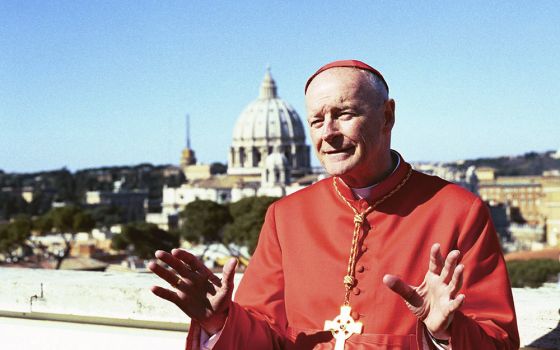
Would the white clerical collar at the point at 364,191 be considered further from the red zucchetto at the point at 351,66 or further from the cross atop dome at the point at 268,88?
the cross atop dome at the point at 268,88

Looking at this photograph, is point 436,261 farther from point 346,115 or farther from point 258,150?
point 258,150

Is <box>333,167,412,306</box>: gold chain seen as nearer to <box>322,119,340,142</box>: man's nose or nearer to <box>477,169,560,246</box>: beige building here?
<box>322,119,340,142</box>: man's nose

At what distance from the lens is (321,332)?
1.86 m

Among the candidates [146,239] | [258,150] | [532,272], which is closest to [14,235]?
[146,239]

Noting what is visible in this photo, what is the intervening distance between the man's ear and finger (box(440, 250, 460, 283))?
40 cm

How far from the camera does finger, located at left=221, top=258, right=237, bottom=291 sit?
1.71 meters

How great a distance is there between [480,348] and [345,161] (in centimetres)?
43

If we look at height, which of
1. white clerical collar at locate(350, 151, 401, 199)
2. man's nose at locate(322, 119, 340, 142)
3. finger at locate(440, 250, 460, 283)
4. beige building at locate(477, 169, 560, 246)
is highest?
man's nose at locate(322, 119, 340, 142)

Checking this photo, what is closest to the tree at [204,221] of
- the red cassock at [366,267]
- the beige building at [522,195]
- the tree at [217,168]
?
the red cassock at [366,267]

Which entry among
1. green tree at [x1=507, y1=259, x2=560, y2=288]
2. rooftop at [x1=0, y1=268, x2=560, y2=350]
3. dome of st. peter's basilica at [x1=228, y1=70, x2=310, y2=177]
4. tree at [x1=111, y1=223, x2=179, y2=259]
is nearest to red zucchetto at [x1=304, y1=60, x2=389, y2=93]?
rooftop at [x1=0, y1=268, x2=560, y2=350]

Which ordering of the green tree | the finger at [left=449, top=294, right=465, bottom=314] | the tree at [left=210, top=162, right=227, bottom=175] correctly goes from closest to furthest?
1. the finger at [left=449, top=294, right=465, bottom=314]
2. the green tree
3. the tree at [left=210, top=162, right=227, bottom=175]

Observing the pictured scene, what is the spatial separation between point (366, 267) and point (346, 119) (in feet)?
0.94

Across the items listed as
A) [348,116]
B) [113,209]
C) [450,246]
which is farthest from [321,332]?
[113,209]

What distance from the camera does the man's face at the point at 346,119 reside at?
1.83 meters
